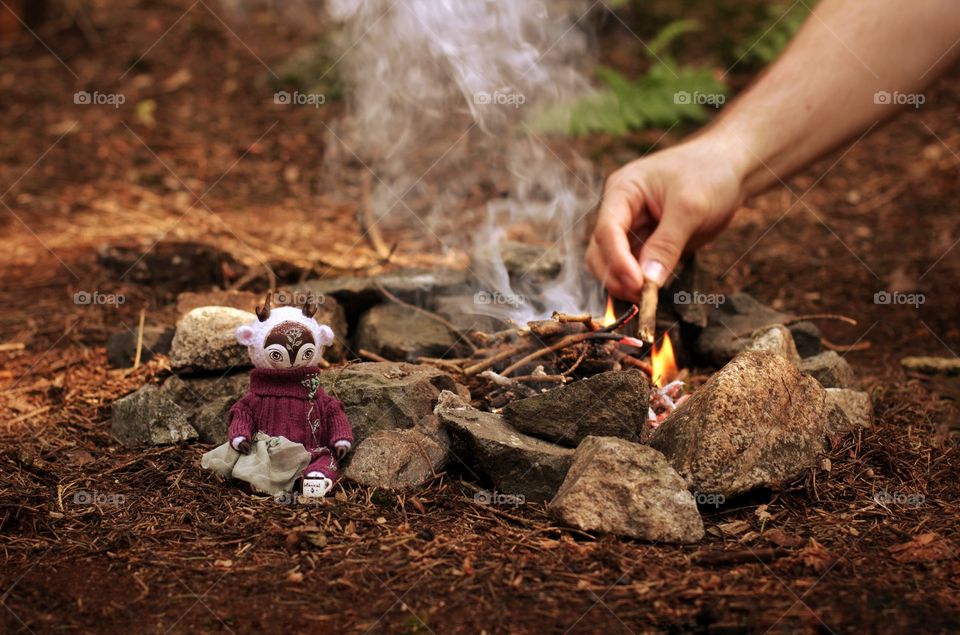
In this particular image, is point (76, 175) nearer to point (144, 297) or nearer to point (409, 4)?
point (144, 297)

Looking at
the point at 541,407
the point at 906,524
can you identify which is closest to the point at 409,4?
the point at 541,407

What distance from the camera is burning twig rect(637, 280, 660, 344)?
3.88 meters

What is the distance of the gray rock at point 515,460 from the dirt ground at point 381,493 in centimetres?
10

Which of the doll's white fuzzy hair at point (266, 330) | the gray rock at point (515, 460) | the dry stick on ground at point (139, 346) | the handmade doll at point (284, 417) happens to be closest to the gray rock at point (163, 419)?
the handmade doll at point (284, 417)

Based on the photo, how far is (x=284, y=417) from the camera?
10.7 feet

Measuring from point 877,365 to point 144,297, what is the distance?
13.3ft

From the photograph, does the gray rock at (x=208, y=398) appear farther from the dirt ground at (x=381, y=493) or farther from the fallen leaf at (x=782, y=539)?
the fallen leaf at (x=782, y=539)

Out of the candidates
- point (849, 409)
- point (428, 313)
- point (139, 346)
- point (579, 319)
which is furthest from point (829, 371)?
point (139, 346)

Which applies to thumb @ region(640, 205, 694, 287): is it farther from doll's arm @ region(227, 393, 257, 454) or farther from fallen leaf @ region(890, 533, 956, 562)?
doll's arm @ region(227, 393, 257, 454)

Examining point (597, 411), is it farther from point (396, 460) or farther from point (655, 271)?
point (655, 271)

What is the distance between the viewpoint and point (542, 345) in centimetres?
402

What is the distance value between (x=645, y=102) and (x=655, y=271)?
4072 millimetres

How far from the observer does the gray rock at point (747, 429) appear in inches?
121

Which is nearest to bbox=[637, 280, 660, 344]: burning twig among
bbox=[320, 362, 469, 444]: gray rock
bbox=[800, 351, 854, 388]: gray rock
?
bbox=[800, 351, 854, 388]: gray rock
